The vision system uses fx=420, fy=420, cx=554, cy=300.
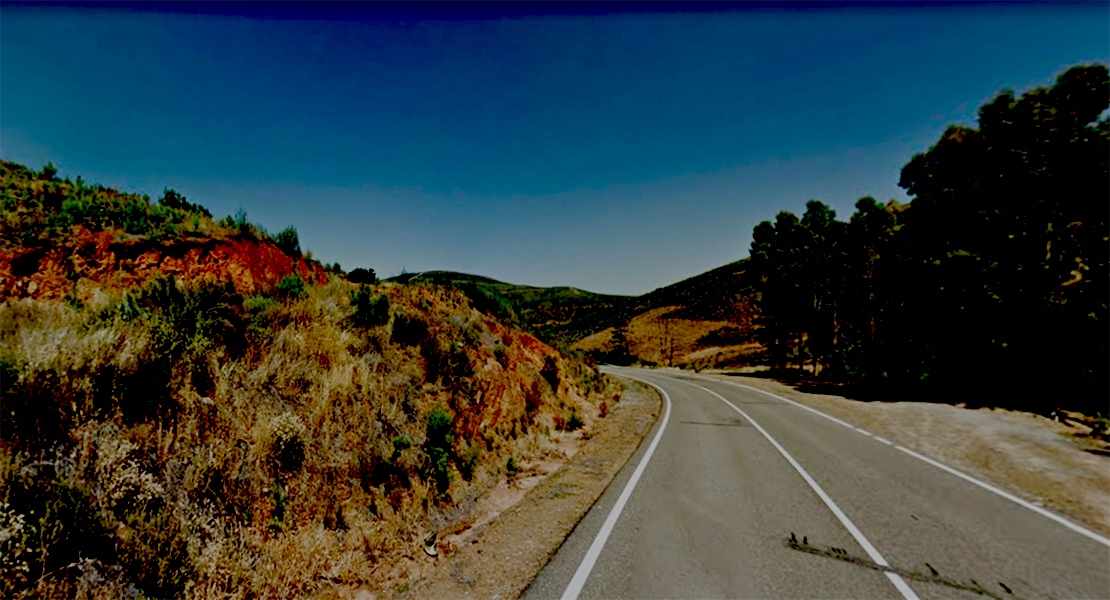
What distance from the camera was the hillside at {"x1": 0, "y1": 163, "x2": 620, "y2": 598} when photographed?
420cm

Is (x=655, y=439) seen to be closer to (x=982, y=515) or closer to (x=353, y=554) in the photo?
(x=982, y=515)

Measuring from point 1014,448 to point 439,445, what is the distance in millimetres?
13427

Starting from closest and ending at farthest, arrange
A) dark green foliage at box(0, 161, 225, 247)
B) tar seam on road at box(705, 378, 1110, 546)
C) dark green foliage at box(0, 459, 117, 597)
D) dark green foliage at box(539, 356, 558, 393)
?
dark green foliage at box(0, 459, 117, 597) < tar seam on road at box(705, 378, 1110, 546) < dark green foliage at box(0, 161, 225, 247) < dark green foliage at box(539, 356, 558, 393)

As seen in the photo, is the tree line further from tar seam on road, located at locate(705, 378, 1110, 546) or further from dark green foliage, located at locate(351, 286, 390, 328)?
dark green foliage, located at locate(351, 286, 390, 328)

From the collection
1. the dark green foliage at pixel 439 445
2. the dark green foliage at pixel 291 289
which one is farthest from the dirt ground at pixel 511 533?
the dark green foliage at pixel 291 289

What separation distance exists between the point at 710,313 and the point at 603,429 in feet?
252

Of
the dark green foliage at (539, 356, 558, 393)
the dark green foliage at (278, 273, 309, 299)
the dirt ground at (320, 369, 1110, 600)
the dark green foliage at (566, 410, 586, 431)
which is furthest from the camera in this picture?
the dark green foliage at (539, 356, 558, 393)

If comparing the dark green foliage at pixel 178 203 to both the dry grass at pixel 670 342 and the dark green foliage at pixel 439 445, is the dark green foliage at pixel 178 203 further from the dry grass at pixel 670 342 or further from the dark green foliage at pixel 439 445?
the dry grass at pixel 670 342

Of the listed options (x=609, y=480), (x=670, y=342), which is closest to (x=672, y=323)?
(x=670, y=342)

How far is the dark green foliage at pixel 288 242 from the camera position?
1109 centimetres

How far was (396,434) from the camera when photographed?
7500mm

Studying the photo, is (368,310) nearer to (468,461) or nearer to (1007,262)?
(468,461)

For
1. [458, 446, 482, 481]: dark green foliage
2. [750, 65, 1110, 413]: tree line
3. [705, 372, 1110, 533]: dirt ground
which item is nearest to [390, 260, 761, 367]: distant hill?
[458, 446, 482, 481]: dark green foliage

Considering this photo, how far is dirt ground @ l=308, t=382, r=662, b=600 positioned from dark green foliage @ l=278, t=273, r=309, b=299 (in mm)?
5942
